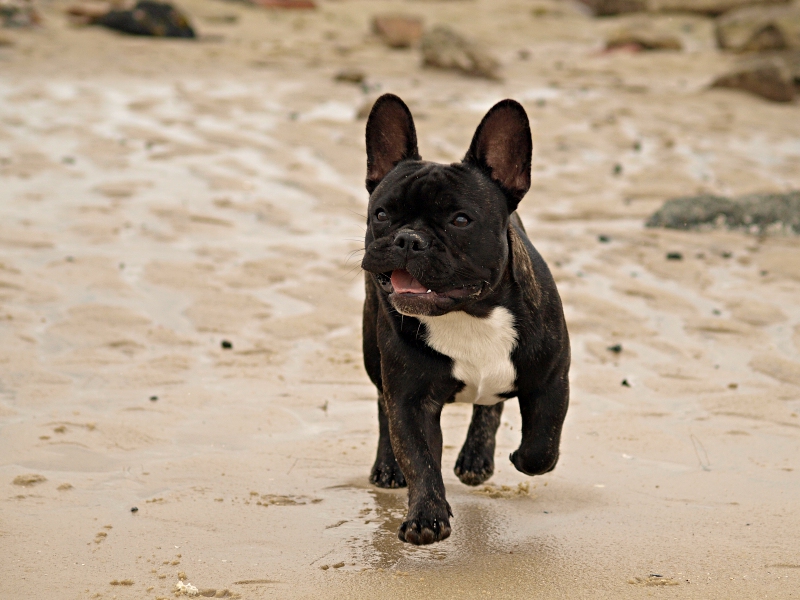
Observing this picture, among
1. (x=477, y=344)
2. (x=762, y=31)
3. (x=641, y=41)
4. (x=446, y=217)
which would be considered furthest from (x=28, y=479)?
(x=762, y=31)

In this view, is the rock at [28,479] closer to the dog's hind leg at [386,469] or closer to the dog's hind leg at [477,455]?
the dog's hind leg at [386,469]

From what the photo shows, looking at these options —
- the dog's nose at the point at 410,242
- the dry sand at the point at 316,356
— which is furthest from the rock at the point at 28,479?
the dog's nose at the point at 410,242

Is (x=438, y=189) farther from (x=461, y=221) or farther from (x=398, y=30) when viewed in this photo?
(x=398, y=30)

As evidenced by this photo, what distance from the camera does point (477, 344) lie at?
423cm

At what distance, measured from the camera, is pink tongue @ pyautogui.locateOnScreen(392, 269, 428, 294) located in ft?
13.2

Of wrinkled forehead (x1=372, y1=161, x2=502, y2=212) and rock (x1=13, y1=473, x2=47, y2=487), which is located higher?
wrinkled forehead (x1=372, y1=161, x2=502, y2=212)

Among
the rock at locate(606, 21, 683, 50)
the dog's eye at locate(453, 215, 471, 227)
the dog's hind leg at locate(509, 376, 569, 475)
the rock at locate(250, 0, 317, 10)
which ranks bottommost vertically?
the rock at locate(250, 0, 317, 10)

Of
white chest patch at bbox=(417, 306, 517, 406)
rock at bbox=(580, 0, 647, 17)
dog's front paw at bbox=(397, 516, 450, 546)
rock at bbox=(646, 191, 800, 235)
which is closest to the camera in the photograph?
dog's front paw at bbox=(397, 516, 450, 546)

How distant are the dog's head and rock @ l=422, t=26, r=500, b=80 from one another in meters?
12.6

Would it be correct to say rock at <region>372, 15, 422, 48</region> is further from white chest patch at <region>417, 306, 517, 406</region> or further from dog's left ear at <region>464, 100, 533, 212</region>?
white chest patch at <region>417, 306, 517, 406</region>

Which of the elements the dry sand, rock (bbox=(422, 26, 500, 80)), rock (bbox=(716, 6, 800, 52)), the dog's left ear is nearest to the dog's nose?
the dog's left ear

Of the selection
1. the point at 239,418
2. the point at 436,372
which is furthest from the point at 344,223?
the point at 436,372

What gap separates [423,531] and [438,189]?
1.28 metres

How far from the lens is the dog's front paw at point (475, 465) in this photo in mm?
4926
